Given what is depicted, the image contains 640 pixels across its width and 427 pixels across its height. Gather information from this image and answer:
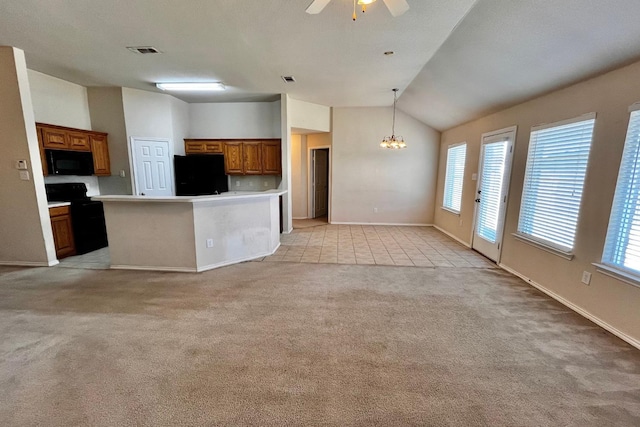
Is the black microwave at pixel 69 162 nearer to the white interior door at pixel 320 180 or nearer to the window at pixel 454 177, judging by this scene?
the white interior door at pixel 320 180

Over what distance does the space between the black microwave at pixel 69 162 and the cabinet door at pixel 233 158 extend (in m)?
2.46

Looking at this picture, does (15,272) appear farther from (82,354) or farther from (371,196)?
(371,196)

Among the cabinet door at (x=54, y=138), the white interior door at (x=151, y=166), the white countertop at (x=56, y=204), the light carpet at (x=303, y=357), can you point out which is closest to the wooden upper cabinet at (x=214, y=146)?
the white interior door at (x=151, y=166)

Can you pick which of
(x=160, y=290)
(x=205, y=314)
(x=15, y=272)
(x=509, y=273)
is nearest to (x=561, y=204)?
(x=509, y=273)

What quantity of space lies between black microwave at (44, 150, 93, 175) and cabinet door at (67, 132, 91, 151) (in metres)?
0.07

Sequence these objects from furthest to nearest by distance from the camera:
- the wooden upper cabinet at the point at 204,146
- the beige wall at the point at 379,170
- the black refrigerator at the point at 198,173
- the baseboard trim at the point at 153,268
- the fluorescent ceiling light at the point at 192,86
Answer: the beige wall at the point at 379,170 → the wooden upper cabinet at the point at 204,146 → the black refrigerator at the point at 198,173 → the fluorescent ceiling light at the point at 192,86 → the baseboard trim at the point at 153,268

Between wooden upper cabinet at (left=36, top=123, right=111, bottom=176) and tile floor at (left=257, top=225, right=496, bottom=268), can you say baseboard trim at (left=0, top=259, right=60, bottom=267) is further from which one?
tile floor at (left=257, top=225, right=496, bottom=268)

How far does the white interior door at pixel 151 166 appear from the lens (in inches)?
213

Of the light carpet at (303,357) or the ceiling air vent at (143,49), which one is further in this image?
the ceiling air vent at (143,49)

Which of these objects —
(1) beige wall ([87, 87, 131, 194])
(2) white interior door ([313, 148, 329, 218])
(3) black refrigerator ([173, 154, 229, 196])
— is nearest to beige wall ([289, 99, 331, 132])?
(2) white interior door ([313, 148, 329, 218])

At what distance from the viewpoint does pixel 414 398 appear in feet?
5.53

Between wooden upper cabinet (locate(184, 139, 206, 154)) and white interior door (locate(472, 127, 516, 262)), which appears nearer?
white interior door (locate(472, 127, 516, 262))

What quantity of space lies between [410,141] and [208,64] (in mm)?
4833

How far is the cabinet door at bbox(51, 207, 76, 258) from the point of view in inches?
162
